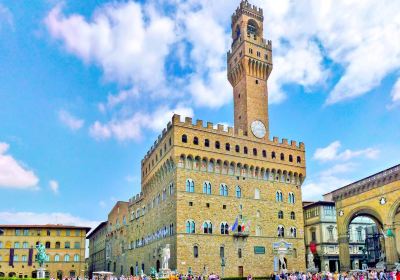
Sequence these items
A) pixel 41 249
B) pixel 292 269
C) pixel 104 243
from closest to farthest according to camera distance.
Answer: pixel 41 249 < pixel 292 269 < pixel 104 243

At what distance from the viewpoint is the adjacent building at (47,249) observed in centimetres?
8025


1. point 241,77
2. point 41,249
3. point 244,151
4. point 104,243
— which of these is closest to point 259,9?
point 241,77

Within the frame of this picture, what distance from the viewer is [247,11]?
2375 inches

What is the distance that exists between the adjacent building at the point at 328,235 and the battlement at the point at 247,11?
30238mm

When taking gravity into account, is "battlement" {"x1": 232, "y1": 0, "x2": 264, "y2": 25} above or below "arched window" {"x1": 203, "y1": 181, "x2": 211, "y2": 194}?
above

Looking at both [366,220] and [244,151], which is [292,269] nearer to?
[244,151]

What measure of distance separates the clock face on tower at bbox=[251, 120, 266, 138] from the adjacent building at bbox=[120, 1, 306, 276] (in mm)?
134

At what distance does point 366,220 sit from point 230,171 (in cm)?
3169

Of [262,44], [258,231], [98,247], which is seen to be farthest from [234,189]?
[98,247]

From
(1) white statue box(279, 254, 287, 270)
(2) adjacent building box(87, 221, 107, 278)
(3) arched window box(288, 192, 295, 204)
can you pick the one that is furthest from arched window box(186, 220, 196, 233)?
(2) adjacent building box(87, 221, 107, 278)

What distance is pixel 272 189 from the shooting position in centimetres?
5475

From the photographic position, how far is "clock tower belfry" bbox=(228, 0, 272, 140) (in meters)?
56.3

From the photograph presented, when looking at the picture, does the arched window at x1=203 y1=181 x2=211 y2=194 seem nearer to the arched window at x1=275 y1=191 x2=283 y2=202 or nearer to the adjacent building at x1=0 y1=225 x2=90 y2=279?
the arched window at x1=275 y1=191 x2=283 y2=202

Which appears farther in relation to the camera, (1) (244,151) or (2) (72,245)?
(2) (72,245)
